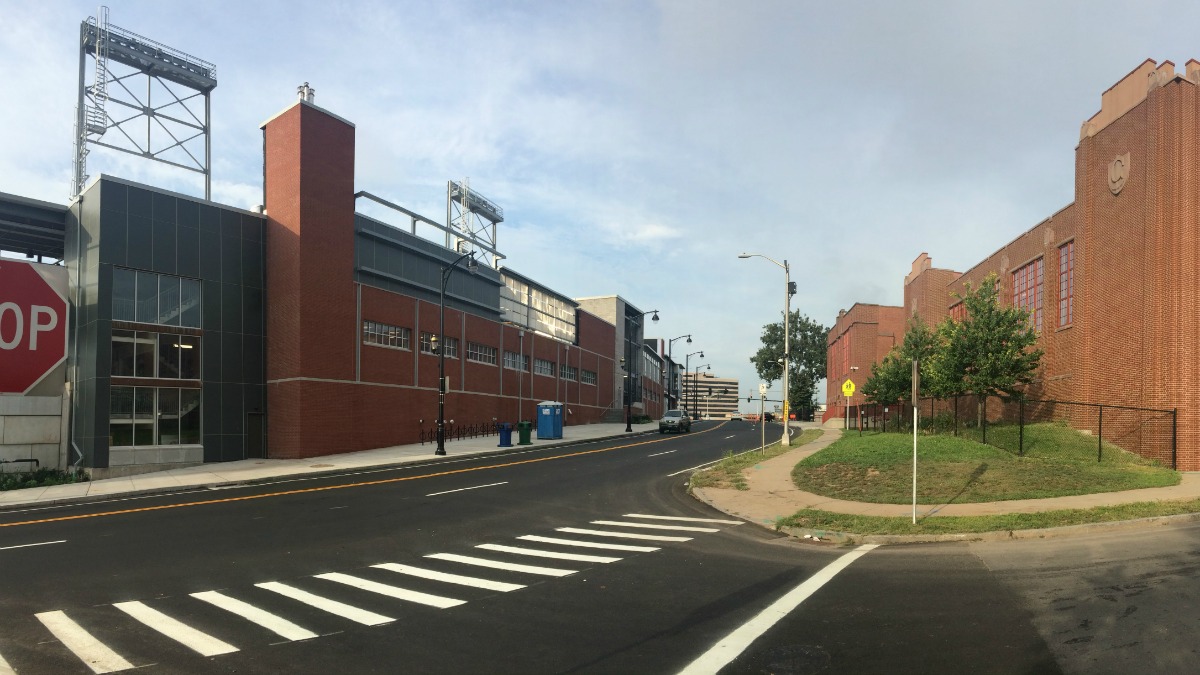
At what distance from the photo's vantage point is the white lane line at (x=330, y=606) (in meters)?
7.46

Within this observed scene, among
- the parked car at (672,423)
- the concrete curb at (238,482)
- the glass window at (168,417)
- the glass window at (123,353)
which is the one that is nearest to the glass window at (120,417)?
the glass window at (123,353)

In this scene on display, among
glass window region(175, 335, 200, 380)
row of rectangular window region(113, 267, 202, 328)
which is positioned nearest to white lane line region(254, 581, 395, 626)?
row of rectangular window region(113, 267, 202, 328)

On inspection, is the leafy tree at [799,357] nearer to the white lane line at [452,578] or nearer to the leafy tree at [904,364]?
the leafy tree at [904,364]

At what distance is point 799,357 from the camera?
358 feet

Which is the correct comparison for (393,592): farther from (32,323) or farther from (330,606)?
(32,323)

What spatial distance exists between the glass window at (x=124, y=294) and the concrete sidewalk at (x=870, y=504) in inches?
942

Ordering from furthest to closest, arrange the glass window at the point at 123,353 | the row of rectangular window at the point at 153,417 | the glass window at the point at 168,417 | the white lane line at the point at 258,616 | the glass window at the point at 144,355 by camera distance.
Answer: the glass window at the point at 168,417 < the glass window at the point at 144,355 < the glass window at the point at 123,353 < the row of rectangular window at the point at 153,417 < the white lane line at the point at 258,616

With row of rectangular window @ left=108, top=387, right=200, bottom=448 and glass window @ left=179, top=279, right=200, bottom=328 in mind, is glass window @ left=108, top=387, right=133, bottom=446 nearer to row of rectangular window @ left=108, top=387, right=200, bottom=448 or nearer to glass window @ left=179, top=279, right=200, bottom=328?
row of rectangular window @ left=108, top=387, right=200, bottom=448

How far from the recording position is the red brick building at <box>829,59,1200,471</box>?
2230cm

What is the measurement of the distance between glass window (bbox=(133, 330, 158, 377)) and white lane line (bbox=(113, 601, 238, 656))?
2441 cm

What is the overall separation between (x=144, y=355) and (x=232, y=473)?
722cm

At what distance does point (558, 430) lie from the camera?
43.7 meters

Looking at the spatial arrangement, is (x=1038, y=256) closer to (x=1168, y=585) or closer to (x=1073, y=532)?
(x=1073, y=532)

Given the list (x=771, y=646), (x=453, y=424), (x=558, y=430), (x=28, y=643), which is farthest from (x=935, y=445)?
(x=453, y=424)
